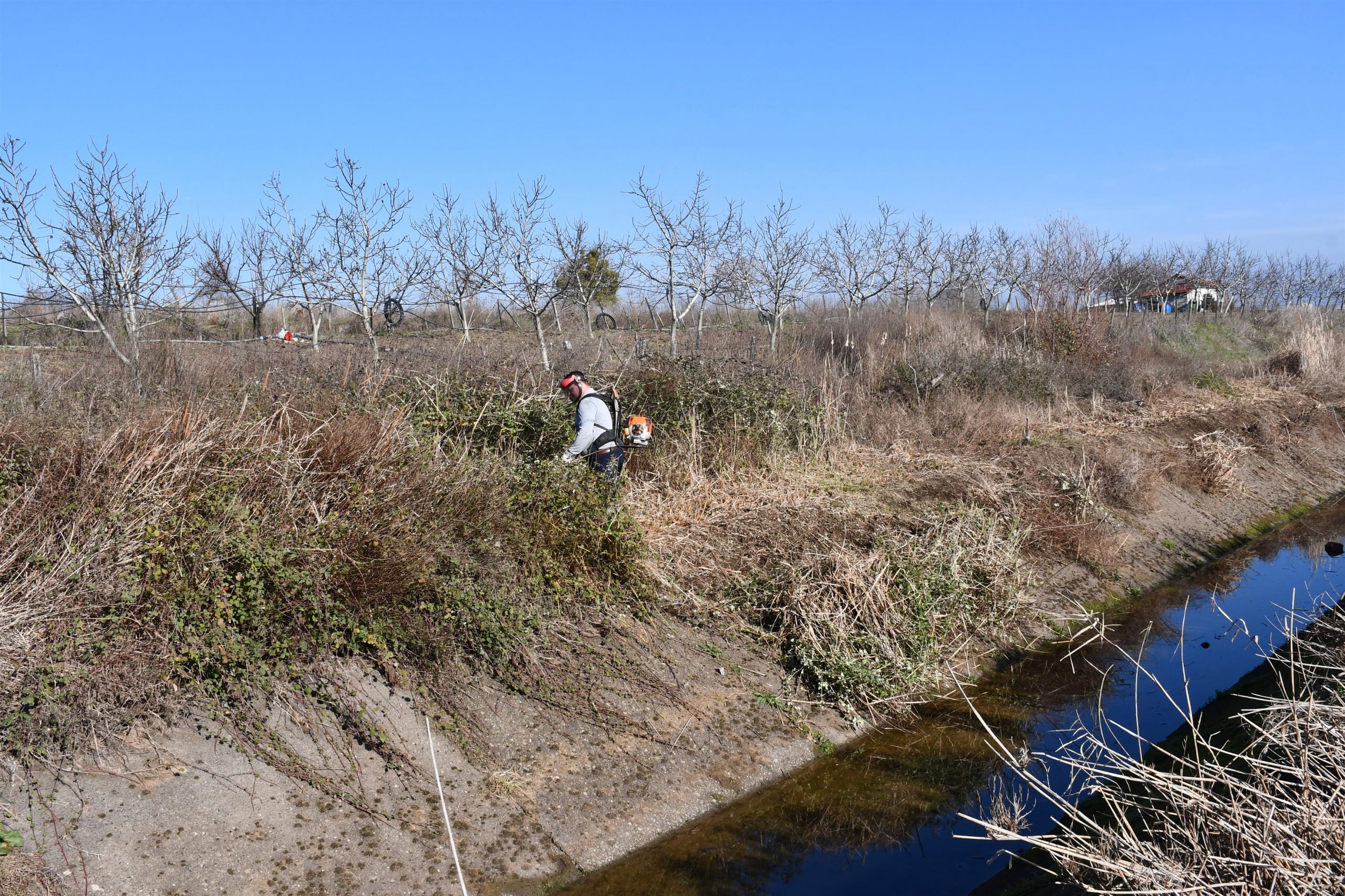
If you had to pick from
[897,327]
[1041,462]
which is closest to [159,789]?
[1041,462]

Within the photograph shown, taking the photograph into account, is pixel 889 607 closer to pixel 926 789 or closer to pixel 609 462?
pixel 926 789

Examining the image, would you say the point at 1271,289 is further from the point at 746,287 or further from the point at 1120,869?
the point at 1120,869

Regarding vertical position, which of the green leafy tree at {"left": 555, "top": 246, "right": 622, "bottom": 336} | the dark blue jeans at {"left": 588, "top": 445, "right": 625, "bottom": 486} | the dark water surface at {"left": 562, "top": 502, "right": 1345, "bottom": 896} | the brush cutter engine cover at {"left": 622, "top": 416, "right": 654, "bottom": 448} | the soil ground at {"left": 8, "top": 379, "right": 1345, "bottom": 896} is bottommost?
the dark water surface at {"left": 562, "top": 502, "right": 1345, "bottom": 896}

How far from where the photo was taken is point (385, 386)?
943cm

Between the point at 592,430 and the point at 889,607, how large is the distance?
313 centimetres

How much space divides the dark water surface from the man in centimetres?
337

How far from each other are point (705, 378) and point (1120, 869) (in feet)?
28.0

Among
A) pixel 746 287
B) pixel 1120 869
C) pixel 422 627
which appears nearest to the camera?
pixel 1120 869

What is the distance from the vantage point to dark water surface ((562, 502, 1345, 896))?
19.0 ft

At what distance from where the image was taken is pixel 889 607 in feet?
27.8

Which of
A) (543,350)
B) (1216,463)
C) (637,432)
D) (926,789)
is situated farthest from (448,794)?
(1216,463)

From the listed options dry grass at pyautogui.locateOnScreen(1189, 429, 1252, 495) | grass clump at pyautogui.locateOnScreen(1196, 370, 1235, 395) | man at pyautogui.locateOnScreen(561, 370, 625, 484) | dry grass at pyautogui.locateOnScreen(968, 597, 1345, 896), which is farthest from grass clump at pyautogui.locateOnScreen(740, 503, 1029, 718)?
grass clump at pyautogui.locateOnScreen(1196, 370, 1235, 395)

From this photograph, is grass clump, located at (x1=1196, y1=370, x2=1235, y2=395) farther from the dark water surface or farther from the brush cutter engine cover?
the brush cutter engine cover

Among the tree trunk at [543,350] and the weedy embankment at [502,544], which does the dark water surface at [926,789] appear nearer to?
the weedy embankment at [502,544]
